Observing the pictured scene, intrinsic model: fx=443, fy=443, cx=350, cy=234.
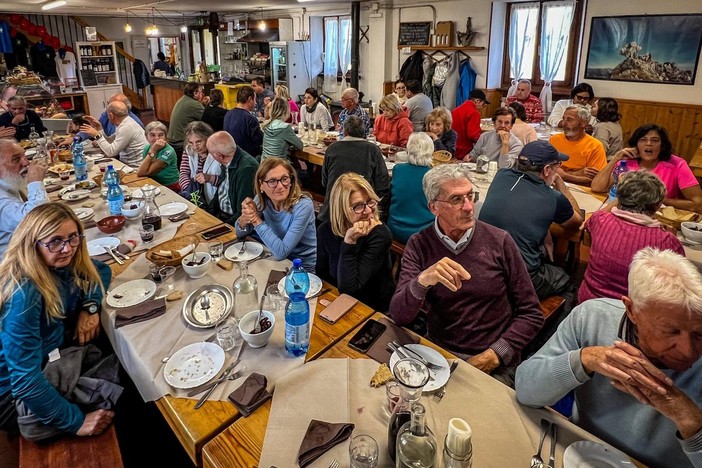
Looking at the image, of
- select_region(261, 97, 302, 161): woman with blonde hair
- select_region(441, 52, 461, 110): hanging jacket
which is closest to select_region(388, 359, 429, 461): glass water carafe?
select_region(261, 97, 302, 161): woman with blonde hair

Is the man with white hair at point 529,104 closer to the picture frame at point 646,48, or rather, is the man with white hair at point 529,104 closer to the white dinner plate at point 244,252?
the picture frame at point 646,48

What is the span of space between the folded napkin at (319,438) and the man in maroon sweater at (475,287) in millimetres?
645

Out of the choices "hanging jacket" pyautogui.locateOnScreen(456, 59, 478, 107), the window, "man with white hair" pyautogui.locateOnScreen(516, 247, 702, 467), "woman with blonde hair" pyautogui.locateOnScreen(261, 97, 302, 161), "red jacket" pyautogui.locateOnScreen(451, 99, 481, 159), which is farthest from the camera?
"hanging jacket" pyautogui.locateOnScreen(456, 59, 478, 107)

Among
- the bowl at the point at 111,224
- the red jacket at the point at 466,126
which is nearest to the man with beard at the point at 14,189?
the bowl at the point at 111,224

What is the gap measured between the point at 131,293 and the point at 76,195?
192 cm

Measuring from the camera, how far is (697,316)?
1.13 meters

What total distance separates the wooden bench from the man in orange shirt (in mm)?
3795

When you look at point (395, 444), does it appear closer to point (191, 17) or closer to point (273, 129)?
point (273, 129)

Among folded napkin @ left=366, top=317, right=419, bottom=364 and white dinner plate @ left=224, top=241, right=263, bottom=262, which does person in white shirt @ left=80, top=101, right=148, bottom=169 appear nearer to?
white dinner plate @ left=224, top=241, right=263, bottom=262

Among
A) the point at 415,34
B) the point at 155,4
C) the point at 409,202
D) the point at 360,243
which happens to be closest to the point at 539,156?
the point at 409,202

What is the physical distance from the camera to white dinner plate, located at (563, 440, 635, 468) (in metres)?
1.22

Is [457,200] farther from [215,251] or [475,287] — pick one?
[215,251]

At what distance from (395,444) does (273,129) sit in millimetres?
4277

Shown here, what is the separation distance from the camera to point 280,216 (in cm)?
268
